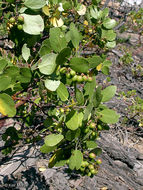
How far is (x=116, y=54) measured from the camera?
7254mm

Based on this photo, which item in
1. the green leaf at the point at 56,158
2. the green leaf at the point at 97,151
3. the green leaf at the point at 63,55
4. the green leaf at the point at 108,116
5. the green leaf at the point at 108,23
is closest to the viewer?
the green leaf at the point at 63,55

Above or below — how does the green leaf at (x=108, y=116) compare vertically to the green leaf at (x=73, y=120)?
below

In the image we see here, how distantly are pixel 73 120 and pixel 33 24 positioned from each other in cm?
58

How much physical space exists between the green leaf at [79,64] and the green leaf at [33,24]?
0.26 m

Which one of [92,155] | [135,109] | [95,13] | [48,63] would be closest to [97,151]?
[92,155]

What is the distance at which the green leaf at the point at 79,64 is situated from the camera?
3.39ft

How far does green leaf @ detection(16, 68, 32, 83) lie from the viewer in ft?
3.67

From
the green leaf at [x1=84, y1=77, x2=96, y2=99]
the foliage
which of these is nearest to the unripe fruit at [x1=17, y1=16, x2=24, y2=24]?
the green leaf at [x1=84, y1=77, x2=96, y2=99]

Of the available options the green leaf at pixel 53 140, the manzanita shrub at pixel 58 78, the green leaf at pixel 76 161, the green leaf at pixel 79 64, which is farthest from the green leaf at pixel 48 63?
the green leaf at pixel 76 161

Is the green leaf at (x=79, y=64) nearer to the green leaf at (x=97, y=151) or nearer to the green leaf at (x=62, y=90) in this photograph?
the green leaf at (x=62, y=90)

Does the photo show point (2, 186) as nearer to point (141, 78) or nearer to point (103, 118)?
point (103, 118)

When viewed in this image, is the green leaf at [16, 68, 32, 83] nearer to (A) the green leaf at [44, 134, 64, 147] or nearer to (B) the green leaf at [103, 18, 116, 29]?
(A) the green leaf at [44, 134, 64, 147]

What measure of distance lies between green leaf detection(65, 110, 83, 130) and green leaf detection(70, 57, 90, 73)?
227mm

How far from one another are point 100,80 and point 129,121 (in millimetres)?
1577
